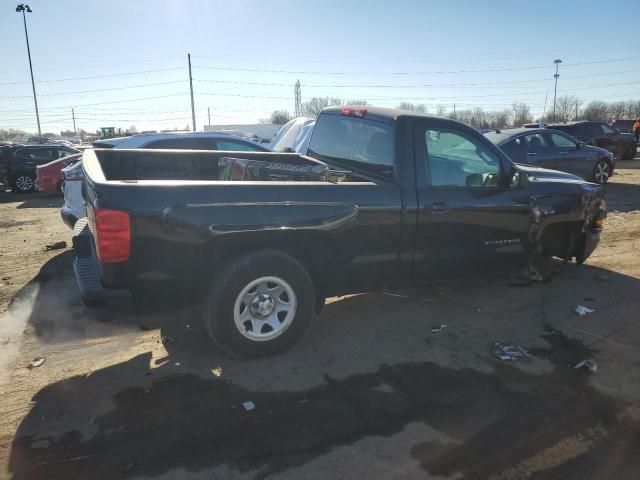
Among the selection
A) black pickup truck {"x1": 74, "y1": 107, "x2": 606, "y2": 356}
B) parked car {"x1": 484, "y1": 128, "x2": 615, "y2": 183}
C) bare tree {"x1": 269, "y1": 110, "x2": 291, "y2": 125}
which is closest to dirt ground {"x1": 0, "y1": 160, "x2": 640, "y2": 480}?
black pickup truck {"x1": 74, "y1": 107, "x2": 606, "y2": 356}

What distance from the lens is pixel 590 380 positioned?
3.47 m

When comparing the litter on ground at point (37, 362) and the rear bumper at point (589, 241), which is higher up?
the rear bumper at point (589, 241)

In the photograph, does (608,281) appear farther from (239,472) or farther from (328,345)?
(239,472)

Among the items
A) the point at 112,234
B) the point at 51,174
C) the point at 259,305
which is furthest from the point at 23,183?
the point at 259,305

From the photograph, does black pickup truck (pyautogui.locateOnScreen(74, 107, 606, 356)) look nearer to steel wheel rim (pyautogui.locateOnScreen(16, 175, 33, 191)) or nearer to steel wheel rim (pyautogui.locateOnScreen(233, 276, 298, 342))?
steel wheel rim (pyautogui.locateOnScreen(233, 276, 298, 342))

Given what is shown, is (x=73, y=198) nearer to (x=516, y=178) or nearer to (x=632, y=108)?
(x=516, y=178)

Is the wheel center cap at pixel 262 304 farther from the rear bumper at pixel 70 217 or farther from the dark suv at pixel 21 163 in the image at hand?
the dark suv at pixel 21 163

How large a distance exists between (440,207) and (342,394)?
1879mm

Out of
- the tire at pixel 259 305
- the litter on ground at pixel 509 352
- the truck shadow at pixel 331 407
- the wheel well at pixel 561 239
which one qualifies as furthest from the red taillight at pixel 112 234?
the wheel well at pixel 561 239

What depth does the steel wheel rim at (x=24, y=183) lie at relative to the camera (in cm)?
1565

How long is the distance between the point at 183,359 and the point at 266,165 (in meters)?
2.05

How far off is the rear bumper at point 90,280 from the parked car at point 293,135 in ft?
16.5

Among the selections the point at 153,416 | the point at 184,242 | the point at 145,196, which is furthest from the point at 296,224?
the point at 153,416

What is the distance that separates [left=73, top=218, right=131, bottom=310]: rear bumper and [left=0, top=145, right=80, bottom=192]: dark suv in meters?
14.0
